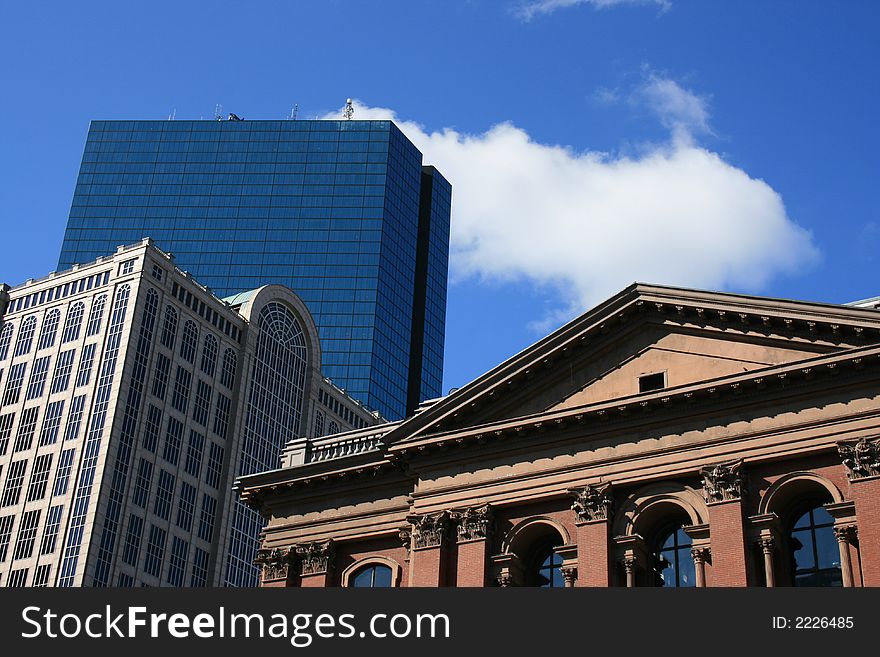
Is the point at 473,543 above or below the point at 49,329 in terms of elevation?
below

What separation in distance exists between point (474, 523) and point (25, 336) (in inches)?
3245

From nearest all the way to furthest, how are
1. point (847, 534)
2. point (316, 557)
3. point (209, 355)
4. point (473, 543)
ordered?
point (847, 534), point (473, 543), point (316, 557), point (209, 355)

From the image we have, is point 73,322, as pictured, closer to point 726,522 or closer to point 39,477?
point 39,477

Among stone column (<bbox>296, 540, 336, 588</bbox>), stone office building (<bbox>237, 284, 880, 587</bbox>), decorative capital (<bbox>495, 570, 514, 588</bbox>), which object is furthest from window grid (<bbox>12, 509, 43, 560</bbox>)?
decorative capital (<bbox>495, 570, 514, 588</bbox>)

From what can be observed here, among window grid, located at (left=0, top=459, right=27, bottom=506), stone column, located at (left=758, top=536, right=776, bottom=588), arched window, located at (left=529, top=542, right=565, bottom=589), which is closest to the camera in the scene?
stone column, located at (left=758, top=536, right=776, bottom=588)

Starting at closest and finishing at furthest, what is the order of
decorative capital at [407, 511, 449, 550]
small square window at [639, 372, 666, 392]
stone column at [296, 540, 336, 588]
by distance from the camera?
small square window at [639, 372, 666, 392] < decorative capital at [407, 511, 449, 550] < stone column at [296, 540, 336, 588]

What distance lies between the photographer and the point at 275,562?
4691 cm

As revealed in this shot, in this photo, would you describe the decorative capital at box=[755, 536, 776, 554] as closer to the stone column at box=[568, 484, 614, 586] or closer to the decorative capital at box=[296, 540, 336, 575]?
the stone column at box=[568, 484, 614, 586]

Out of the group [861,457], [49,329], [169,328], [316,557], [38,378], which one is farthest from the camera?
[49,329]

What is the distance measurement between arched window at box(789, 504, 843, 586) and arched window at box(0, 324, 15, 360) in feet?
301

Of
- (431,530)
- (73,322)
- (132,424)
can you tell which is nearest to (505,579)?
(431,530)

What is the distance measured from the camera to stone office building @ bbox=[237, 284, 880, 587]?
123 ft
